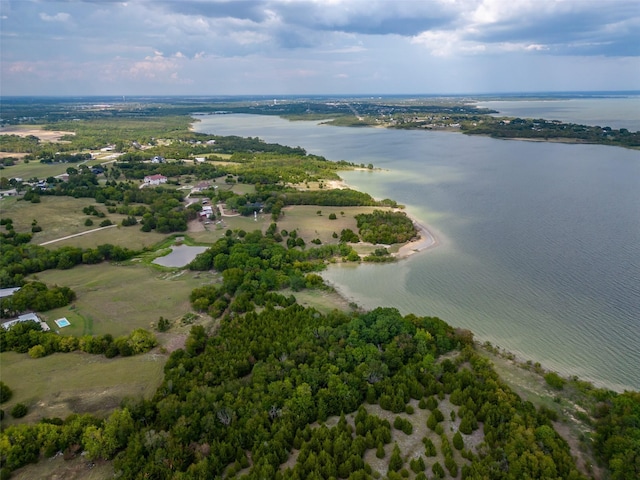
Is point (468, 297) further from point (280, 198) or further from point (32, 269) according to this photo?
point (32, 269)

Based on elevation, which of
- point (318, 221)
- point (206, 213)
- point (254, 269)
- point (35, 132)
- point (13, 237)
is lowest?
point (254, 269)

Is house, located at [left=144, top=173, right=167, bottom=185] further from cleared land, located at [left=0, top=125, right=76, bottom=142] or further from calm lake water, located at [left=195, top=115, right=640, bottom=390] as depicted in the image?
cleared land, located at [left=0, top=125, right=76, bottom=142]

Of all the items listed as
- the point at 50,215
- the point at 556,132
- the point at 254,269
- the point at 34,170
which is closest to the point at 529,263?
the point at 254,269

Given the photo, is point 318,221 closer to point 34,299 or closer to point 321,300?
point 321,300

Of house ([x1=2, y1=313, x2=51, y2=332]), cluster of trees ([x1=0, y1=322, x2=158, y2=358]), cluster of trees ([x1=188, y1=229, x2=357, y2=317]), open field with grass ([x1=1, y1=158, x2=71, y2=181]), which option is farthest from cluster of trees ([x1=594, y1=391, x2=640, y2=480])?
open field with grass ([x1=1, y1=158, x2=71, y2=181])

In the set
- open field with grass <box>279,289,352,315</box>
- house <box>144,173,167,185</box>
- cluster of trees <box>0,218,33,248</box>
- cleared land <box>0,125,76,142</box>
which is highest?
cleared land <box>0,125,76,142</box>

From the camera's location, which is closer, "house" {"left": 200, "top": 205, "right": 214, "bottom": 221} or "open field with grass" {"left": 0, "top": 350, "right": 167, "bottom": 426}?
"open field with grass" {"left": 0, "top": 350, "right": 167, "bottom": 426}

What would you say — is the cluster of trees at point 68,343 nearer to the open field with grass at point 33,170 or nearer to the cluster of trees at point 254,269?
the cluster of trees at point 254,269

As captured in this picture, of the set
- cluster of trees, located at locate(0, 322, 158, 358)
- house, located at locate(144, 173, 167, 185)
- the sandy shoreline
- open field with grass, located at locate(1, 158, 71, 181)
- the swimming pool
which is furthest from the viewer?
open field with grass, located at locate(1, 158, 71, 181)
